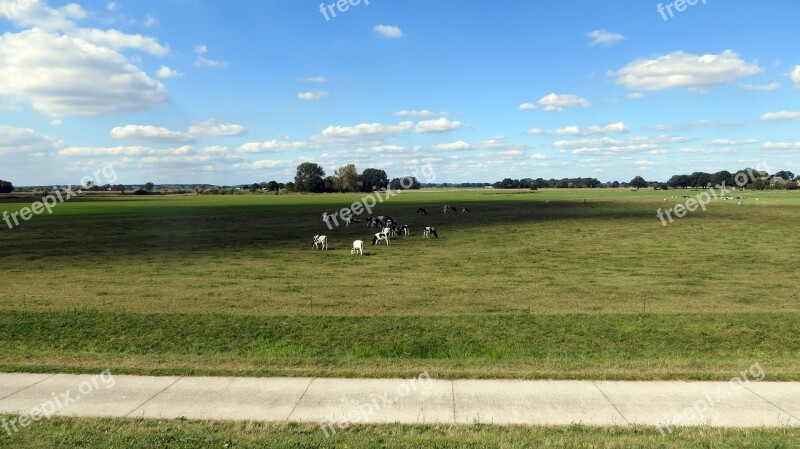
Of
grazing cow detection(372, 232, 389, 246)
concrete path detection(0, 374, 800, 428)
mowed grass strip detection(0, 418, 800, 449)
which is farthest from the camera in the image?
grazing cow detection(372, 232, 389, 246)

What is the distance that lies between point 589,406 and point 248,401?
6.08 meters

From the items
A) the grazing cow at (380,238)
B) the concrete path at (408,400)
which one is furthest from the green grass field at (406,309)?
the grazing cow at (380,238)

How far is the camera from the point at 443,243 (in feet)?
153

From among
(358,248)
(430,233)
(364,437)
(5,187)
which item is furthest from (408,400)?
(5,187)

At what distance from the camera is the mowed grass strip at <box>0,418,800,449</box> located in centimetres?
779

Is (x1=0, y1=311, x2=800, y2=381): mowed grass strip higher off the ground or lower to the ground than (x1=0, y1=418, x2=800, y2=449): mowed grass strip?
lower

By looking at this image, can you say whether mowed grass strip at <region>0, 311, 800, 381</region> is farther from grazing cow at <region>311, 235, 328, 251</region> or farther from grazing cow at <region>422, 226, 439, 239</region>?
grazing cow at <region>422, 226, 439, 239</region>

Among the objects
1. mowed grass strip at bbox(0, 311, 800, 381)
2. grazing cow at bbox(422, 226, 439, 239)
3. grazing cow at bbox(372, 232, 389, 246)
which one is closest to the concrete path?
mowed grass strip at bbox(0, 311, 800, 381)

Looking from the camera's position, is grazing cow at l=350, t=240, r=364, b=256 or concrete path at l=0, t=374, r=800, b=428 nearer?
concrete path at l=0, t=374, r=800, b=428

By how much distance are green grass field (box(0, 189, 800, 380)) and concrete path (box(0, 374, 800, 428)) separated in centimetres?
57

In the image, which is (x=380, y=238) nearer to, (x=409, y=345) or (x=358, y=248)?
(x=358, y=248)

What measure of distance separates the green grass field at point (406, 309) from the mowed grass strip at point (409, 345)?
59mm

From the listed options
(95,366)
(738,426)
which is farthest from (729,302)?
(95,366)

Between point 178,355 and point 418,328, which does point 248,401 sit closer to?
point 178,355
